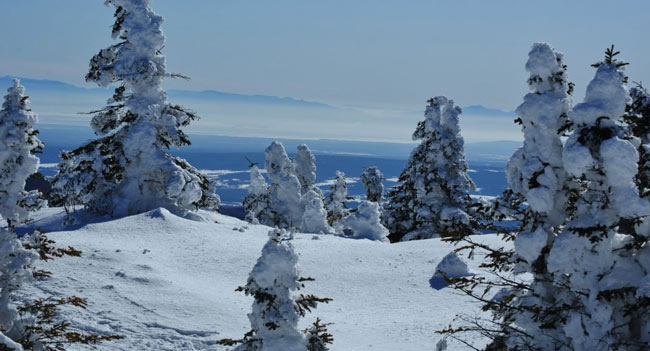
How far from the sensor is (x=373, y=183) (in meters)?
48.8

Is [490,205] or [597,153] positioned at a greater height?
[597,153]

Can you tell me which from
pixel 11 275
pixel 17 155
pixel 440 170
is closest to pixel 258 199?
pixel 440 170

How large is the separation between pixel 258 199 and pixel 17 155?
96.9ft

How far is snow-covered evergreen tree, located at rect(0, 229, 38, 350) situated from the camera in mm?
8430

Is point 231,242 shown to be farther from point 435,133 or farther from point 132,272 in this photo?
point 435,133

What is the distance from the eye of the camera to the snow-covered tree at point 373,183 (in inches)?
1914

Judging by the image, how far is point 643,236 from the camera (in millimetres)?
8102

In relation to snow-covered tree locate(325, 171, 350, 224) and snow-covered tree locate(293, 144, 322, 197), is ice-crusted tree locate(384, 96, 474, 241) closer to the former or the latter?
snow-covered tree locate(325, 171, 350, 224)

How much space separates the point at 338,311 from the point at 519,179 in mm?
9265

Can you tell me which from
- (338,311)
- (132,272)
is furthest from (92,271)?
(338,311)

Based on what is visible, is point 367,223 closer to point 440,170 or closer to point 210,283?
point 440,170

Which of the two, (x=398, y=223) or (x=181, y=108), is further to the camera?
(x=398, y=223)

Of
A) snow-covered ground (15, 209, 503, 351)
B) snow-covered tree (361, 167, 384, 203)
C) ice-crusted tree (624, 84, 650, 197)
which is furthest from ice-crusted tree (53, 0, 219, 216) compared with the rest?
snow-covered tree (361, 167, 384, 203)

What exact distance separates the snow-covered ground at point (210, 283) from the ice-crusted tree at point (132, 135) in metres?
1.67
